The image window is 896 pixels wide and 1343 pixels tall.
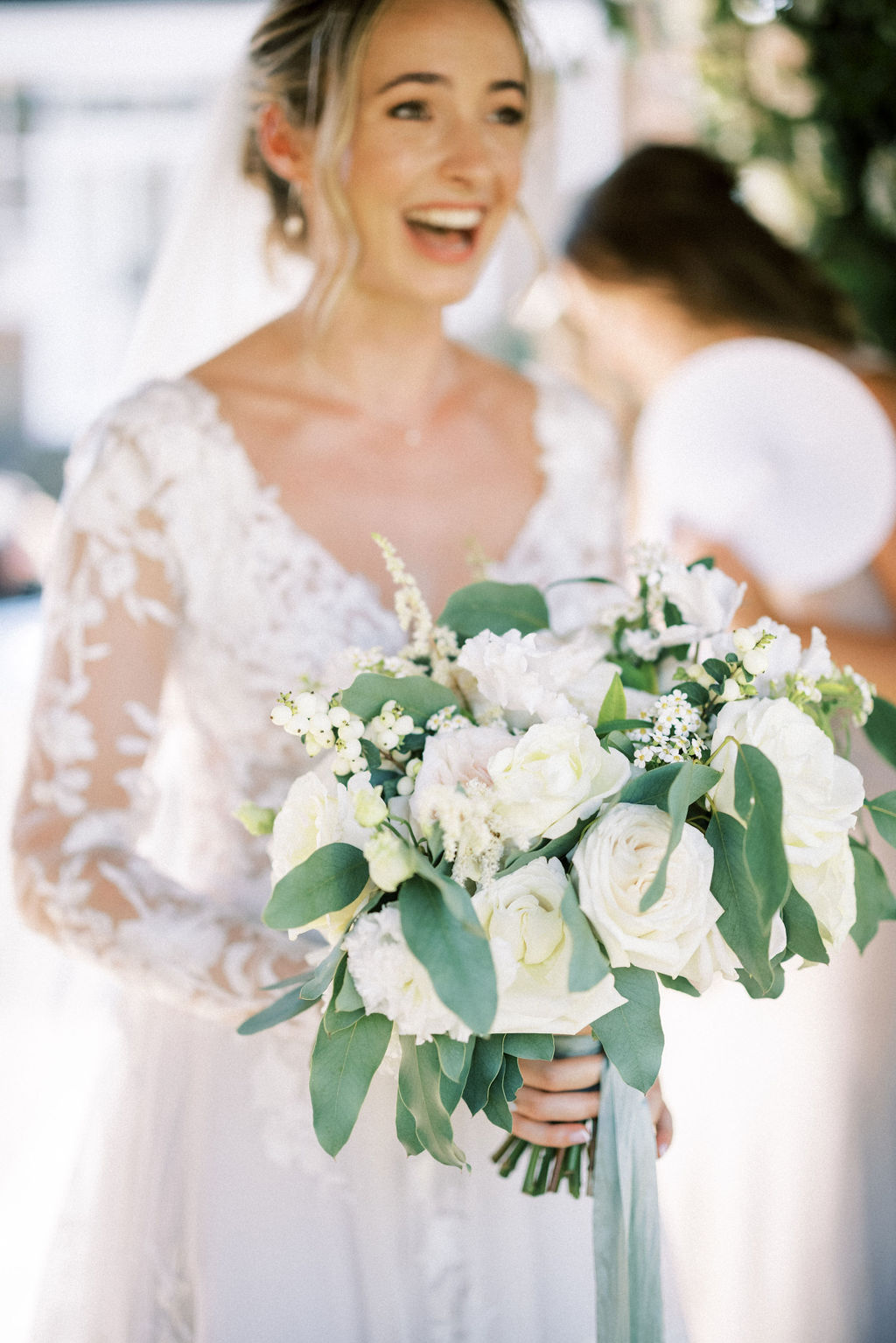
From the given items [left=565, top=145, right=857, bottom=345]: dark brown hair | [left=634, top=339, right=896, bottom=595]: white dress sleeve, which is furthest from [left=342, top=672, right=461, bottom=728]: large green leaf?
[left=565, top=145, right=857, bottom=345]: dark brown hair

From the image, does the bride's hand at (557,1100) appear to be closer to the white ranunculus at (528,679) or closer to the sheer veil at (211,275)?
the white ranunculus at (528,679)

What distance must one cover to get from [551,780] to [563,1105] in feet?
1.19

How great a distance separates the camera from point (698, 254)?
2.43 meters

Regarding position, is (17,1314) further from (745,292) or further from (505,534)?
(745,292)

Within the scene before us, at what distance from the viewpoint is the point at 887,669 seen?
2.05 metres

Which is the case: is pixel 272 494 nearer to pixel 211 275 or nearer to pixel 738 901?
pixel 211 275

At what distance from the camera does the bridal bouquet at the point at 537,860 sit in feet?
2.37

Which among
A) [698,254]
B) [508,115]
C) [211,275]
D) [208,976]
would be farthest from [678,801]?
[698,254]

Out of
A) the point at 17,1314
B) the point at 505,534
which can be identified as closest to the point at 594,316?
the point at 505,534

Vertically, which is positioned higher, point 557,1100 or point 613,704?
point 613,704

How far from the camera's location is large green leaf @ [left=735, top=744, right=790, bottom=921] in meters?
0.72

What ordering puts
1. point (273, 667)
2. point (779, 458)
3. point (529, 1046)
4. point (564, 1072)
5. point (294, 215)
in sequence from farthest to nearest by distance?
point (779, 458) → point (294, 215) → point (273, 667) → point (564, 1072) → point (529, 1046)

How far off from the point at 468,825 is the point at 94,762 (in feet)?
1.99

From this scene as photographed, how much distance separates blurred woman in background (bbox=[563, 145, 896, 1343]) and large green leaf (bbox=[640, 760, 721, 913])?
1.47ft
